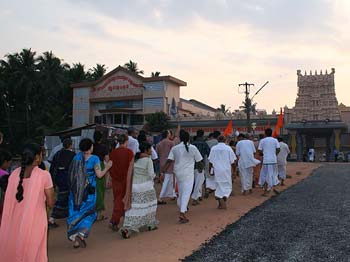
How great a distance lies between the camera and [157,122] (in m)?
38.3

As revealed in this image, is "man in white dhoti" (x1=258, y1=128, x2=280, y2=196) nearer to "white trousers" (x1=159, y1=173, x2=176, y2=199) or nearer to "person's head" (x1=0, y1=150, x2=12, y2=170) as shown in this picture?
"white trousers" (x1=159, y1=173, x2=176, y2=199)

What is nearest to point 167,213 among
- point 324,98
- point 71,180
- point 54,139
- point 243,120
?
point 71,180

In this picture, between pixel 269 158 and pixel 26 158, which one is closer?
pixel 26 158

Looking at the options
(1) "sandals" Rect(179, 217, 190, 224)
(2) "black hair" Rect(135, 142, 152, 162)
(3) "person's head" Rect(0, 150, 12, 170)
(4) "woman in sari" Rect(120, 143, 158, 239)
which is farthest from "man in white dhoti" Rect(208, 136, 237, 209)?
(3) "person's head" Rect(0, 150, 12, 170)

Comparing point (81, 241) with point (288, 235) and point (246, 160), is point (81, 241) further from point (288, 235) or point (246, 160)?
point (246, 160)

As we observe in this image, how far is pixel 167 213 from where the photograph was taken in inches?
331

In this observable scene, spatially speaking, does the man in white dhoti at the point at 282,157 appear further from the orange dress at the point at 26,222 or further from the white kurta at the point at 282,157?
the orange dress at the point at 26,222

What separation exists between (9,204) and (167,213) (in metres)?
5.15

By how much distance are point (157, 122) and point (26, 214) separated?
34890mm

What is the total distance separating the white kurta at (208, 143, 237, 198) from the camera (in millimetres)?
8727

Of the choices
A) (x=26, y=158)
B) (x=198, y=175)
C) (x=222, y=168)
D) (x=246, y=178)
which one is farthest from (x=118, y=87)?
(x=26, y=158)

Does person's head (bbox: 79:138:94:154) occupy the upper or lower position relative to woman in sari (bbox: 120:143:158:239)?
upper

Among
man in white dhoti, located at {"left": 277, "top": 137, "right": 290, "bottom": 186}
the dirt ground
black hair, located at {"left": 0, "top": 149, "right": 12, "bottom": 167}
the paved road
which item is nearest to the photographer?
black hair, located at {"left": 0, "top": 149, "right": 12, "bottom": 167}

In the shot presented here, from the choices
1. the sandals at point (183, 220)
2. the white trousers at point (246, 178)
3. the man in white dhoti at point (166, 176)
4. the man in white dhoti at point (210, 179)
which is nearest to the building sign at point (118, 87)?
the man in white dhoti at point (210, 179)
